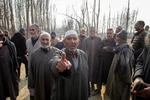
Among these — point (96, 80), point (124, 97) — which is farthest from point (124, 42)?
point (96, 80)

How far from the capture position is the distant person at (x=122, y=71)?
3.00 meters

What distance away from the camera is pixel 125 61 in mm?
2992

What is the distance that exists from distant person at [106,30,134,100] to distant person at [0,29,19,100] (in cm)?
233

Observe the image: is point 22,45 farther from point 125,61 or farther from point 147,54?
point 147,54

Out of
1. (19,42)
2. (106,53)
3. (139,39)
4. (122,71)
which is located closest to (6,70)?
(122,71)

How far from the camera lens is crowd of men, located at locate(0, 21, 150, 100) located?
1.70m

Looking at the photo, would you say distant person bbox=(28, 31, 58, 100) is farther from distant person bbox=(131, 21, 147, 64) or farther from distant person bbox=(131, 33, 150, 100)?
distant person bbox=(131, 21, 147, 64)

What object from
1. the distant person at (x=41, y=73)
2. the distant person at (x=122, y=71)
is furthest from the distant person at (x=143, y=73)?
the distant person at (x=41, y=73)

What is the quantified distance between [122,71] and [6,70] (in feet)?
8.40

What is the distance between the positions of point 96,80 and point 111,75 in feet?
4.19

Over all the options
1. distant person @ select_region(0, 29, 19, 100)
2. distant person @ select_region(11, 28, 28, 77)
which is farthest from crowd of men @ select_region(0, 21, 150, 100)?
distant person @ select_region(11, 28, 28, 77)

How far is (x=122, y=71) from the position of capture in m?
3.00

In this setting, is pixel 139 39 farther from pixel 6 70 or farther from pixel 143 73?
pixel 6 70

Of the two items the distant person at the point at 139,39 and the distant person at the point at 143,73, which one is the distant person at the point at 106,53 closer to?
the distant person at the point at 139,39
